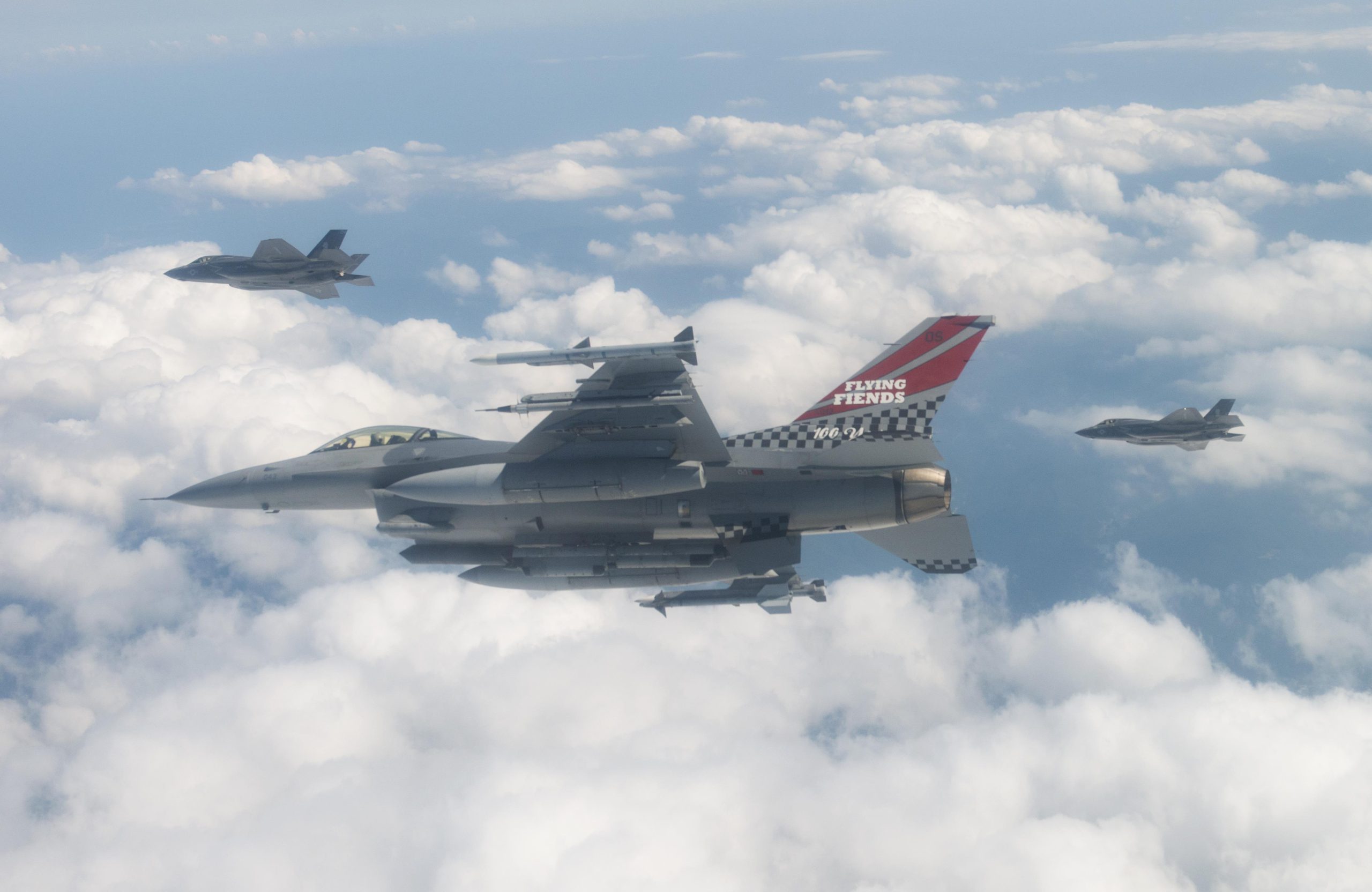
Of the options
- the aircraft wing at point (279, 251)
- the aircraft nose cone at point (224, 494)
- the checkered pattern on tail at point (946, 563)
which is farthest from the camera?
the aircraft wing at point (279, 251)

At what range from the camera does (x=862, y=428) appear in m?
19.7

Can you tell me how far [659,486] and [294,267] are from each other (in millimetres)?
19238

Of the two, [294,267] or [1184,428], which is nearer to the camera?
[294,267]

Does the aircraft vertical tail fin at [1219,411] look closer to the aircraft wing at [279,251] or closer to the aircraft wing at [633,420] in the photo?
the aircraft wing at [633,420]

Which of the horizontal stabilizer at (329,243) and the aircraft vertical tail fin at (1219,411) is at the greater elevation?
the horizontal stabilizer at (329,243)

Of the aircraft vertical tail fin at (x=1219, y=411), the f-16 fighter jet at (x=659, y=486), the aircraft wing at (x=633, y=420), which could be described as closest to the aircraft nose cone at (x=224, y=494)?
the f-16 fighter jet at (x=659, y=486)

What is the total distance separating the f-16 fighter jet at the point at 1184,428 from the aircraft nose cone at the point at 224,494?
141 ft

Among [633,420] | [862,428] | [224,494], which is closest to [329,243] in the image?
[224,494]

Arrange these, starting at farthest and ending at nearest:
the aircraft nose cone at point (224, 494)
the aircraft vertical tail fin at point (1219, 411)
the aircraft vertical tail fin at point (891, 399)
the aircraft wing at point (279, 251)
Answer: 1. the aircraft vertical tail fin at point (1219, 411)
2. the aircraft wing at point (279, 251)
3. the aircraft nose cone at point (224, 494)
4. the aircraft vertical tail fin at point (891, 399)

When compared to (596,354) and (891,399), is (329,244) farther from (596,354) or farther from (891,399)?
(891,399)

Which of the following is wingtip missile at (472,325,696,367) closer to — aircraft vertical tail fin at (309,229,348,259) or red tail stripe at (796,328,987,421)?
red tail stripe at (796,328,987,421)

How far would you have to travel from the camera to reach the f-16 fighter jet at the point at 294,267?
95.6ft

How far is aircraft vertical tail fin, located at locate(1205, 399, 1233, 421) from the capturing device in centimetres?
4203

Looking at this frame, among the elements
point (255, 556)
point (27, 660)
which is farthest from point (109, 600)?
point (255, 556)
